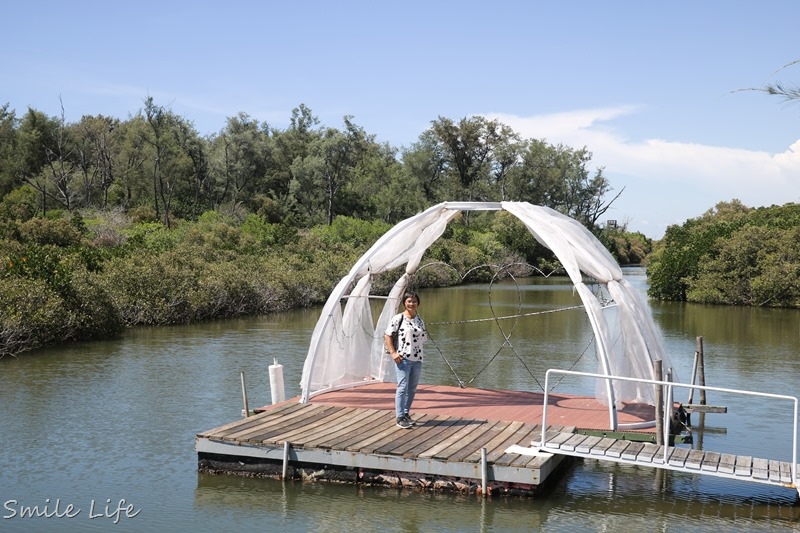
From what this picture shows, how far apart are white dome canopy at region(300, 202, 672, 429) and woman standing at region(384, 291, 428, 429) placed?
1.97m

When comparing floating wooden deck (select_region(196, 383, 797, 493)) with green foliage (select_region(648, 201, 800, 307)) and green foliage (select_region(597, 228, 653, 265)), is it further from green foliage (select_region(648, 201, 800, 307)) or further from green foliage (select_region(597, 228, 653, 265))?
green foliage (select_region(597, 228, 653, 265))

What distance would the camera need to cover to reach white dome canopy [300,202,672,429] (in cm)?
1359

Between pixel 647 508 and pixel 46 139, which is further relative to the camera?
pixel 46 139

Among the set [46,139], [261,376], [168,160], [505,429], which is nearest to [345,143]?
[168,160]

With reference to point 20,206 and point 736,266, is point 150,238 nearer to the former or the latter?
point 20,206

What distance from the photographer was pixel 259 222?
5344 centimetres

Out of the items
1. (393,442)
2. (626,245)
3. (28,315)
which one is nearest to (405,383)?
(393,442)

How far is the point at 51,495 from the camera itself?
1141cm

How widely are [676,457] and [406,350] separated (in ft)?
12.3

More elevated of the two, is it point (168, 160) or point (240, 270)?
point (168, 160)

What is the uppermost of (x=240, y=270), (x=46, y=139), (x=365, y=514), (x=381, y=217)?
(x=46, y=139)

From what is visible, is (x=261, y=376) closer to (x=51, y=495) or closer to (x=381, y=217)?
(x=51, y=495)

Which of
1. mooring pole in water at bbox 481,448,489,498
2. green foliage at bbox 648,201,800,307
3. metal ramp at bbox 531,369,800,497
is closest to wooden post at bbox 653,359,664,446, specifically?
metal ramp at bbox 531,369,800,497

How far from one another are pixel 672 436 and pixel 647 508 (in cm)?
154
